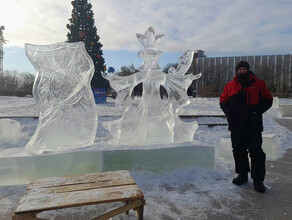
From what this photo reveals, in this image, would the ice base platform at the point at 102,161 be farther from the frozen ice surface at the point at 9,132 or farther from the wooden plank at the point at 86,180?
the frozen ice surface at the point at 9,132

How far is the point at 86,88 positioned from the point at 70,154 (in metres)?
1.29

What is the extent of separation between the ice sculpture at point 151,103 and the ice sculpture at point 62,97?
455 millimetres

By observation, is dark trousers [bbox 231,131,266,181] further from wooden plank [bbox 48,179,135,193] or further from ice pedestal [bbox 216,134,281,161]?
wooden plank [bbox 48,179,135,193]

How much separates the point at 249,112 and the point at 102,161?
2.46 meters

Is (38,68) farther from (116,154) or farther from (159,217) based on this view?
(159,217)

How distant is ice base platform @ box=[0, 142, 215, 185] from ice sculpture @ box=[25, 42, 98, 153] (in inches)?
12.8

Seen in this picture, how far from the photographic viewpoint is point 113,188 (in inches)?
106

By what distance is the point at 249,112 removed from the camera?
12.1 feet

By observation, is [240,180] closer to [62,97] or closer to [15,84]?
[62,97]

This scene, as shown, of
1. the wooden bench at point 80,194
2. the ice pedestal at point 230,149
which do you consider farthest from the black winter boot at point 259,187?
the wooden bench at point 80,194

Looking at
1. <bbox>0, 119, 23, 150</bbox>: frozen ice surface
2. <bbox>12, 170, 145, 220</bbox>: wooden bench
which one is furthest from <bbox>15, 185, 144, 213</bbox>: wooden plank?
<bbox>0, 119, 23, 150</bbox>: frozen ice surface

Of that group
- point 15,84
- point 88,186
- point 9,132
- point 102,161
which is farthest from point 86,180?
point 15,84

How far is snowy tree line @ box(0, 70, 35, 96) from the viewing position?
1404 inches

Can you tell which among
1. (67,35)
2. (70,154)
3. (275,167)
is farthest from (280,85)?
(70,154)
